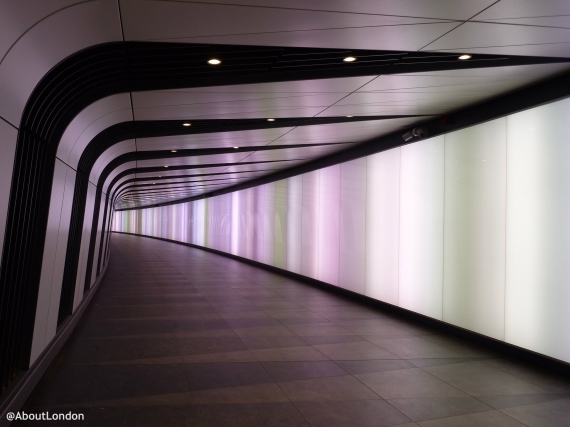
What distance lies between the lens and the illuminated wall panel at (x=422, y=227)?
8336 millimetres

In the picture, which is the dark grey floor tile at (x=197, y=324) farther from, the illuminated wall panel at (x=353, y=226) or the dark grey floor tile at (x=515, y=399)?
the dark grey floor tile at (x=515, y=399)

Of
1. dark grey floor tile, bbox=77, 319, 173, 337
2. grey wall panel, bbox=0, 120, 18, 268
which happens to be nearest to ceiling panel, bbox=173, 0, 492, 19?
grey wall panel, bbox=0, 120, 18, 268

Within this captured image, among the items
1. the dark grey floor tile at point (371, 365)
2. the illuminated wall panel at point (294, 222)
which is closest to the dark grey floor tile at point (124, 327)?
the dark grey floor tile at point (371, 365)

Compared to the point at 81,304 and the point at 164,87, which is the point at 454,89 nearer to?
the point at 164,87

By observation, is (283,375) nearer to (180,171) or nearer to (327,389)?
(327,389)

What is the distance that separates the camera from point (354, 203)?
11.5 m

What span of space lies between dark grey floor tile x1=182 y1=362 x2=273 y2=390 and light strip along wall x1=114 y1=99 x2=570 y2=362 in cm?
354

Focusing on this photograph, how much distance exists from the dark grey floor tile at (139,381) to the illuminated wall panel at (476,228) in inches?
174

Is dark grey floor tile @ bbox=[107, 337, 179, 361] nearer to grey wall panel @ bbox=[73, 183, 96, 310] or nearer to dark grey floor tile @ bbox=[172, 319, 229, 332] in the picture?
dark grey floor tile @ bbox=[172, 319, 229, 332]

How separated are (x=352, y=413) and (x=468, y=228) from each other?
408 cm

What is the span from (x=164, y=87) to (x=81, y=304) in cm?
520

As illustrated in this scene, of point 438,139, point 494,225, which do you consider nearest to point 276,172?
point 438,139

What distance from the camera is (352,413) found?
458 centimetres

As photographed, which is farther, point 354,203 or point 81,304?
point 354,203
